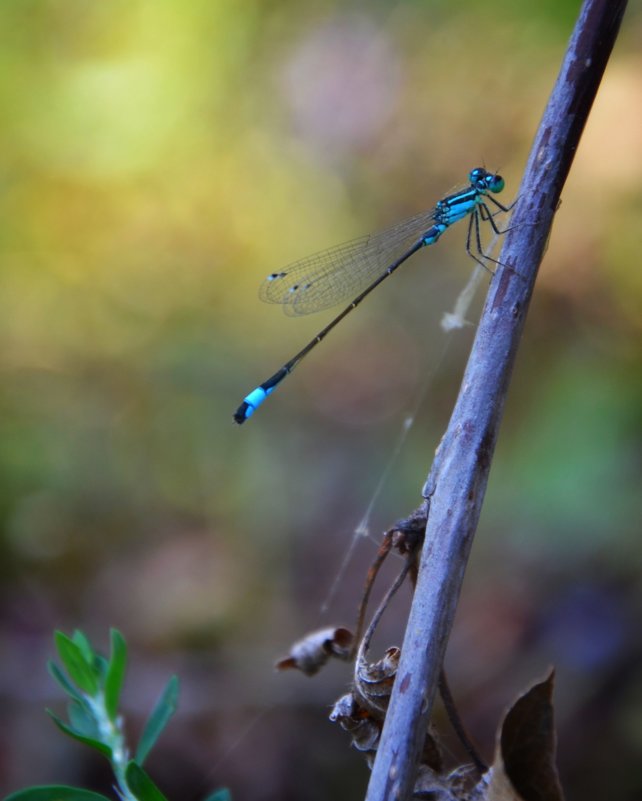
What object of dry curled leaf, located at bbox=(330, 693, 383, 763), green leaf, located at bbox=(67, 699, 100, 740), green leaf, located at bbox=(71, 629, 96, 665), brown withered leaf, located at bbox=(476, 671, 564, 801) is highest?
green leaf, located at bbox=(71, 629, 96, 665)

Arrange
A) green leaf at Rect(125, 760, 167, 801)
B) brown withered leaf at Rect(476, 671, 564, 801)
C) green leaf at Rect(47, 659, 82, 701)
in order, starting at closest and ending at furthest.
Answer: green leaf at Rect(125, 760, 167, 801) < brown withered leaf at Rect(476, 671, 564, 801) < green leaf at Rect(47, 659, 82, 701)

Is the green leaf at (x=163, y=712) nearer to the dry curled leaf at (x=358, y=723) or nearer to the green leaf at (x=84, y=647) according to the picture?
the green leaf at (x=84, y=647)

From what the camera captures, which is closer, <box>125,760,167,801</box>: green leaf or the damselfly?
<box>125,760,167,801</box>: green leaf

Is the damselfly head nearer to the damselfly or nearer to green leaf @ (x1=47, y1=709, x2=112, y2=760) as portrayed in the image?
the damselfly

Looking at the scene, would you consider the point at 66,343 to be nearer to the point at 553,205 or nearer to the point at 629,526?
the point at 629,526

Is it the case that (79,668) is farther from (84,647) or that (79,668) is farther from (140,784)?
(140,784)

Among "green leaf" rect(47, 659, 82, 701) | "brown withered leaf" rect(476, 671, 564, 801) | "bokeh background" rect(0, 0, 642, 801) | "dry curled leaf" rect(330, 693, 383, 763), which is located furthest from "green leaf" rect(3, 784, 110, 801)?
"bokeh background" rect(0, 0, 642, 801)
